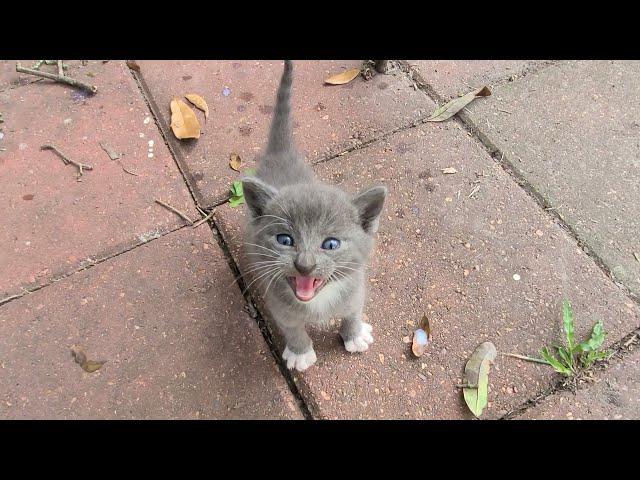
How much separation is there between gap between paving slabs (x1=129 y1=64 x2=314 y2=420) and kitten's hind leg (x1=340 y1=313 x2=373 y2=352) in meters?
→ 0.32

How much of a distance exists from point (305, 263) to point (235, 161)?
4.88 ft

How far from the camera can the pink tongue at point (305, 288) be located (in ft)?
6.25

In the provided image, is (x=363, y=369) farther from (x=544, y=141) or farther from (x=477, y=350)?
(x=544, y=141)

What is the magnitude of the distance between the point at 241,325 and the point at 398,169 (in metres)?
1.36

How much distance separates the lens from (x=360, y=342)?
2.40m

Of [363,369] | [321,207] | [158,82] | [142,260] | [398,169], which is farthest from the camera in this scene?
[158,82]

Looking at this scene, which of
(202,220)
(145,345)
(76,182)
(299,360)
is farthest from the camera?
(76,182)

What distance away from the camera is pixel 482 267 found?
266cm

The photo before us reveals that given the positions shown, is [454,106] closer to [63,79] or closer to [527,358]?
[527,358]

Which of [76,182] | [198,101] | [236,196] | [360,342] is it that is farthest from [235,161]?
[360,342]

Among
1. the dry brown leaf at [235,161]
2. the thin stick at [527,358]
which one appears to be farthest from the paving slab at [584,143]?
the dry brown leaf at [235,161]

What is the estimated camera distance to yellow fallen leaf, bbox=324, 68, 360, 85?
11.3 feet

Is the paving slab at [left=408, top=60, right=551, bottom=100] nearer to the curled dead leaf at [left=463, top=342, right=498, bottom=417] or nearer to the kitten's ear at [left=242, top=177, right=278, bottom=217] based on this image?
the curled dead leaf at [left=463, top=342, right=498, bottom=417]
